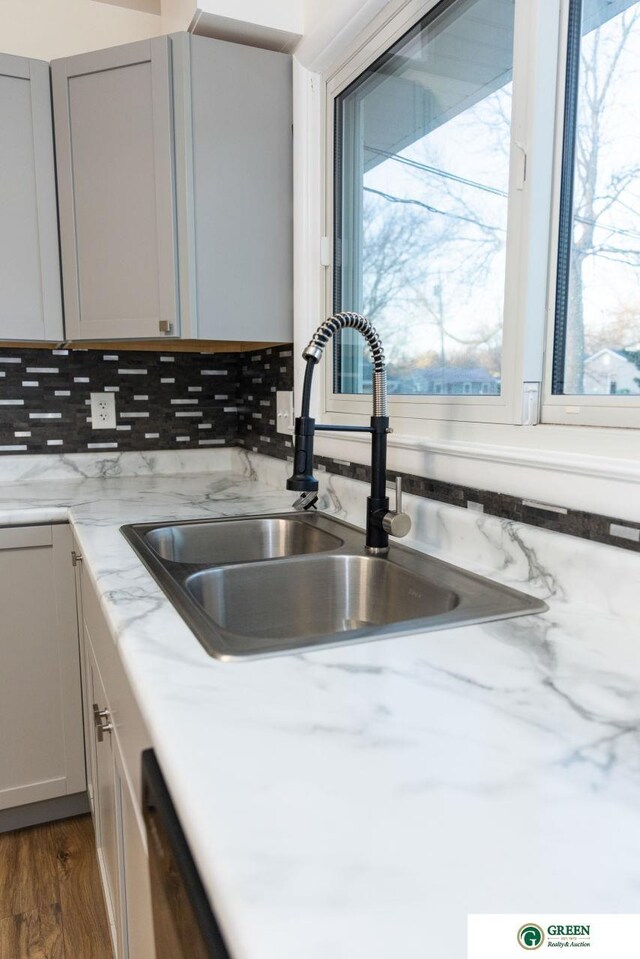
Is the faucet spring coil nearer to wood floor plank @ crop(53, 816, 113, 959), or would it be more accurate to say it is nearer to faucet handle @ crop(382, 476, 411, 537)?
faucet handle @ crop(382, 476, 411, 537)

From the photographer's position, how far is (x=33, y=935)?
1445 mm

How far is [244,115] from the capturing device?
182 cm

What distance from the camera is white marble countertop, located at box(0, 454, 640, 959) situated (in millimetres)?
400

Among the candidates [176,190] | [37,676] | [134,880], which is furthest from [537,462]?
[37,676]

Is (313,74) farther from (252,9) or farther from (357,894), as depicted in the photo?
(357,894)

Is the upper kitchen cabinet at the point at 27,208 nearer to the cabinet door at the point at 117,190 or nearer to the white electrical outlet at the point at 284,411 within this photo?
the cabinet door at the point at 117,190

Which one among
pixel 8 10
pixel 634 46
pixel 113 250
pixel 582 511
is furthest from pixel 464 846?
pixel 8 10

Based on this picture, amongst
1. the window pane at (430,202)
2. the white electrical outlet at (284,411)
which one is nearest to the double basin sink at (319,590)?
the window pane at (430,202)

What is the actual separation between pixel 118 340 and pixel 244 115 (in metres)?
0.71

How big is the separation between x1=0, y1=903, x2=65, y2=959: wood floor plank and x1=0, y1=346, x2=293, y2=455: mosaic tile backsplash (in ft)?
4.27

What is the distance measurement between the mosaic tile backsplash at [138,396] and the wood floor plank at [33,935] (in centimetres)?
130

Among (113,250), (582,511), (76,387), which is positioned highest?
(113,250)

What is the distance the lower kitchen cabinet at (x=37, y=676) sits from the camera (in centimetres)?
168

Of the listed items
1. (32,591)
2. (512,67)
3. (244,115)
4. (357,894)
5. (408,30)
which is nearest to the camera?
(357,894)
